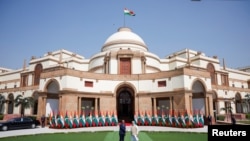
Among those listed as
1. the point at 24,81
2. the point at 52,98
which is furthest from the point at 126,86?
the point at 24,81

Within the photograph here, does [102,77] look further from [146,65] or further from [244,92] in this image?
[244,92]

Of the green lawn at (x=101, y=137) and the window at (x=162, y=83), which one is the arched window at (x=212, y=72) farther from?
the green lawn at (x=101, y=137)

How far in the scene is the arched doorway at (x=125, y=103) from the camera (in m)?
32.3

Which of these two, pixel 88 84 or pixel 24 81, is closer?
pixel 88 84

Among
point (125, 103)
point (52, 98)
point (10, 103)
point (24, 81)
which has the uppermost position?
point (24, 81)

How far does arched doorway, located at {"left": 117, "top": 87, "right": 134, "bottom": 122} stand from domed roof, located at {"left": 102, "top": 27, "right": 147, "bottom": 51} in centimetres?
1102

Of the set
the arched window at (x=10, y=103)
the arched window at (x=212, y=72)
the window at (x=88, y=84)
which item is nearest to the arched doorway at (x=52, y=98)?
the window at (x=88, y=84)

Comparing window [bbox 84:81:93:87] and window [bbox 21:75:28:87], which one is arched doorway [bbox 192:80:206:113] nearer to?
window [bbox 84:81:93:87]

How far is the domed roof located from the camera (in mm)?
40344

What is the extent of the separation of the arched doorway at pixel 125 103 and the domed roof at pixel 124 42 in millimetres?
11016

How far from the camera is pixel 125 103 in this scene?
3272 cm

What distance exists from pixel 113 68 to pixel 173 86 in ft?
38.3

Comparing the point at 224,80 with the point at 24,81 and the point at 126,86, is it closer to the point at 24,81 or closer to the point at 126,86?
the point at 126,86

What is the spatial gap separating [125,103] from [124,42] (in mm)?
13456
